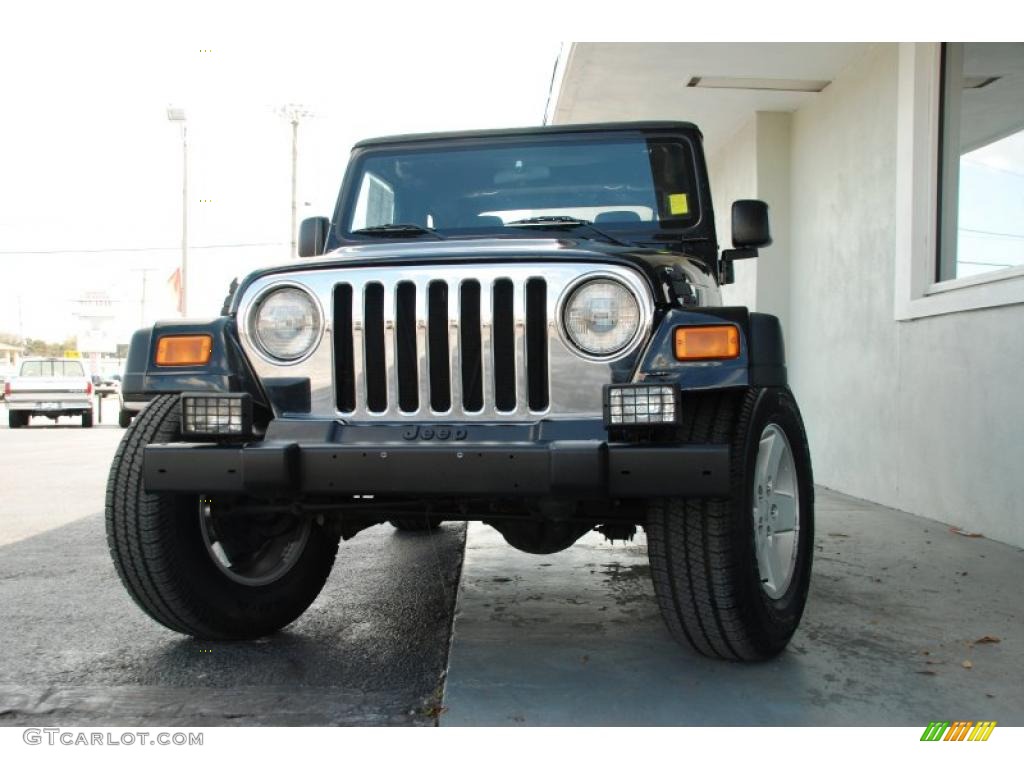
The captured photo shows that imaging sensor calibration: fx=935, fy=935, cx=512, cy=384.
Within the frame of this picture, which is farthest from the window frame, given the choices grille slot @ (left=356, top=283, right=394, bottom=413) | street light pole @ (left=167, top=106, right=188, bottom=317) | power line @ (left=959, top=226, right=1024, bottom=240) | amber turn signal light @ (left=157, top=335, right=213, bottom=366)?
street light pole @ (left=167, top=106, right=188, bottom=317)

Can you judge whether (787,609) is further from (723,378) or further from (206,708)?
(206,708)

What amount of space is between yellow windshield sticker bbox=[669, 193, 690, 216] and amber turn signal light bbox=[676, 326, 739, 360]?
4.79 feet

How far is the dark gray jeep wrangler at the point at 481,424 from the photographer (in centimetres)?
274

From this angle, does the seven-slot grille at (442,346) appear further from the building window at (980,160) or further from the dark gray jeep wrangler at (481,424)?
the building window at (980,160)

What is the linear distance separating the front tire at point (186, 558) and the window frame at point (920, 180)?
457 centimetres

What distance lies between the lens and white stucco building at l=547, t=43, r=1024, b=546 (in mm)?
5523

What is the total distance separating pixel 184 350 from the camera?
10.1 feet

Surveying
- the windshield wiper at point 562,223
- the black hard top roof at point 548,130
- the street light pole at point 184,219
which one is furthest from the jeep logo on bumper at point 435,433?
the street light pole at point 184,219

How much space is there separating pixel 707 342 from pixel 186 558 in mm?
1864

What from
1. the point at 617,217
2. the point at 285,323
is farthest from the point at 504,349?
the point at 617,217

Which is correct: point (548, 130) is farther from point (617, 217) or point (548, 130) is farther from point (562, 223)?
point (562, 223)
